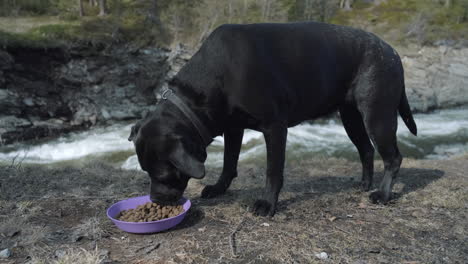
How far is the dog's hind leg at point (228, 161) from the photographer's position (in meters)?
3.87

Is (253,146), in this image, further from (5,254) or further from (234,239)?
(5,254)

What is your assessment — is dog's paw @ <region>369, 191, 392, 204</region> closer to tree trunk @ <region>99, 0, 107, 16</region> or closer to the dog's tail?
the dog's tail

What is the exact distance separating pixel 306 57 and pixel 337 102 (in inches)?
26.9

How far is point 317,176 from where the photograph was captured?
530cm

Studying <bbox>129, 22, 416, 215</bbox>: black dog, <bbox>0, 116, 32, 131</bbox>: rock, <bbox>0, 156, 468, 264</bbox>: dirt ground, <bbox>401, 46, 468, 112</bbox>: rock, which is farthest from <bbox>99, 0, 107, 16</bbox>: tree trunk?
<bbox>129, 22, 416, 215</bbox>: black dog

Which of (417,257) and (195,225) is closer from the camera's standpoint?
(417,257)

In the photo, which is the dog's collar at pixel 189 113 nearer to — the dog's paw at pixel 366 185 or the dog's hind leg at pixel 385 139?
the dog's hind leg at pixel 385 139

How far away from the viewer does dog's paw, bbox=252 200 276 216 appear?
133 inches

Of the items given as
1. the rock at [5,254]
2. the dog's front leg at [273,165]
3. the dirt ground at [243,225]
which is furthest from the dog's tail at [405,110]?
the rock at [5,254]

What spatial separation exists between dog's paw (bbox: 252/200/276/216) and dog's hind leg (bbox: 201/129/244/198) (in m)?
0.69

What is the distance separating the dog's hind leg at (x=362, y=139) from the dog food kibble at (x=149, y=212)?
2.24m

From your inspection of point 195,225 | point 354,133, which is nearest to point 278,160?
point 195,225

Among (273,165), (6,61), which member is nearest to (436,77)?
(273,165)

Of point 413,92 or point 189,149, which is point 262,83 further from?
point 413,92
